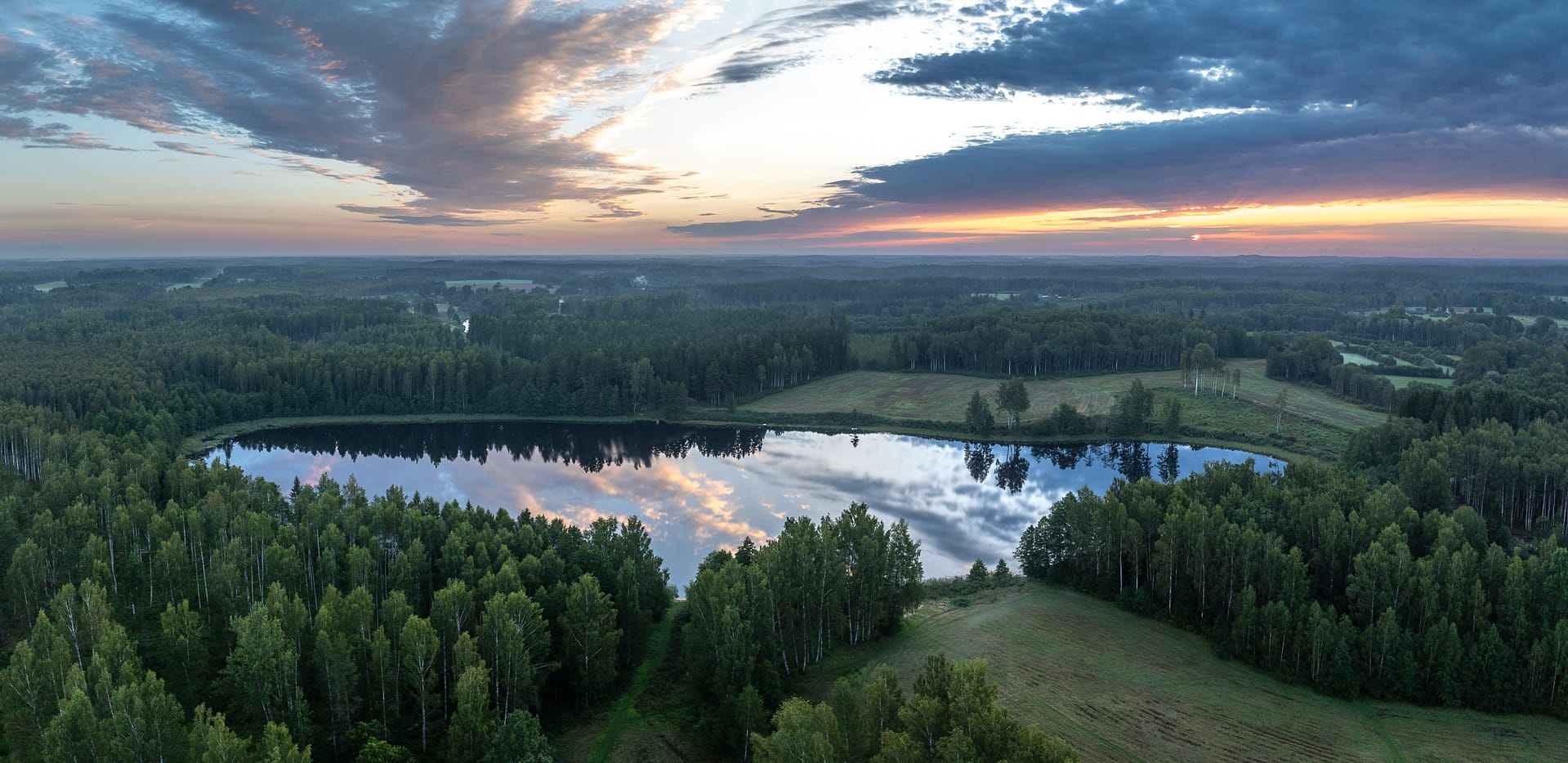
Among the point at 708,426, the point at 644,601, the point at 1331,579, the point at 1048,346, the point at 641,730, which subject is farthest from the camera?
the point at 1048,346

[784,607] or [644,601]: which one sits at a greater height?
[784,607]

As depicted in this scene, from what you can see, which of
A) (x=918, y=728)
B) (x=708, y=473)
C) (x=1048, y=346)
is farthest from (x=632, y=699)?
(x=1048, y=346)

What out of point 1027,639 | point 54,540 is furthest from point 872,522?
point 54,540

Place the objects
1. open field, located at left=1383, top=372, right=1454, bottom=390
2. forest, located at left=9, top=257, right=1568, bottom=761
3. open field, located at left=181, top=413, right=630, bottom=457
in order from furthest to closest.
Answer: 1. open field, located at left=1383, top=372, right=1454, bottom=390
2. open field, located at left=181, top=413, right=630, bottom=457
3. forest, located at left=9, top=257, right=1568, bottom=761

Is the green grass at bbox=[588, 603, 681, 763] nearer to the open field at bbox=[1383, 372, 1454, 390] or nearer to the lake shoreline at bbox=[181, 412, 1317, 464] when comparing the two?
the lake shoreline at bbox=[181, 412, 1317, 464]

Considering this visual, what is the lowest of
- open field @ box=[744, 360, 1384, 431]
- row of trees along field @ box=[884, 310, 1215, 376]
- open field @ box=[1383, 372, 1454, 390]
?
open field @ box=[744, 360, 1384, 431]

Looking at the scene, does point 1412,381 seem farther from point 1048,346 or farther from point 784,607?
point 784,607

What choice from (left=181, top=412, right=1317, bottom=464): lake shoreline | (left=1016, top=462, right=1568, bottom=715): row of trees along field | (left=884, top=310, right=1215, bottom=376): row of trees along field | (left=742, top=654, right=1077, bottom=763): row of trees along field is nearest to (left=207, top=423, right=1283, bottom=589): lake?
(left=181, top=412, right=1317, bottom=464): lake shoreline

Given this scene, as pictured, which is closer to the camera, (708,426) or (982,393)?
(708,426)
